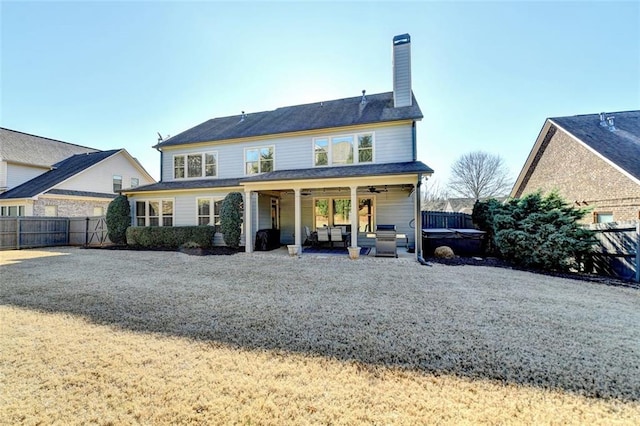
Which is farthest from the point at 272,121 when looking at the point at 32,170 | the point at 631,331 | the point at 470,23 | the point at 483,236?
the point at 32,170

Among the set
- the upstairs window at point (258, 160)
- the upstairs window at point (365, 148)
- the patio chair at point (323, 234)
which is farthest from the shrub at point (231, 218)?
the upstairs window at point (365, 148)

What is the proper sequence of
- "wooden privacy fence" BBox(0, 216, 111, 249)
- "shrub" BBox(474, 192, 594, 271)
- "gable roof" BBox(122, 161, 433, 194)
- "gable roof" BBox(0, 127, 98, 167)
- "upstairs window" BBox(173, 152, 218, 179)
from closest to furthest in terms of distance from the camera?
1. "shrub" BBox(474, 192, 594, 271)
2. "gable roof" BBox(122, 161, 433, 194)
3. "wooden privacy fence" BBox(0, 216, 111, 249)
4. "upstairs window" BBox(173, 152, 218, 179)
5. "gable roof" BBox(0, 127, 98, 167)

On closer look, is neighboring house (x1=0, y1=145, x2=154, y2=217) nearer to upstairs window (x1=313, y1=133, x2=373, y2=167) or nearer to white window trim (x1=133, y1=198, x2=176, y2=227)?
white window trim (x1=133, y1=198, x2=176, y2=227)

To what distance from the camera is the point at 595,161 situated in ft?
39.9

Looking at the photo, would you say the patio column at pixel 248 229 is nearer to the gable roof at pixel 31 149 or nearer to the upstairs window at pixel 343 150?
the upstairs window at pixel 343 150

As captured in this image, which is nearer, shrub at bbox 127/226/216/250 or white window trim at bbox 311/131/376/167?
white window trim at bbox 311/131/376/167

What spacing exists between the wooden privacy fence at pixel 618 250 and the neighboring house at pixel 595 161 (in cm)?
345

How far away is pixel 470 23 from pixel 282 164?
29.3ft

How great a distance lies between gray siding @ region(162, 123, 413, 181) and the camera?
37.5 feet

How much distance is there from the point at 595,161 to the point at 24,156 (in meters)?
34.0

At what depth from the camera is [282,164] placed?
13.0 metres

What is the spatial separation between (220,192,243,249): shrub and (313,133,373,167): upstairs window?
392 cm

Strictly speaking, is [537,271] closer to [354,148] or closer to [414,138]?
[414,138]

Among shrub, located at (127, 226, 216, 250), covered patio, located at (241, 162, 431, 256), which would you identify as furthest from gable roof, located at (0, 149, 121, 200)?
covered patio, located at (241, 162, 431, 256)
